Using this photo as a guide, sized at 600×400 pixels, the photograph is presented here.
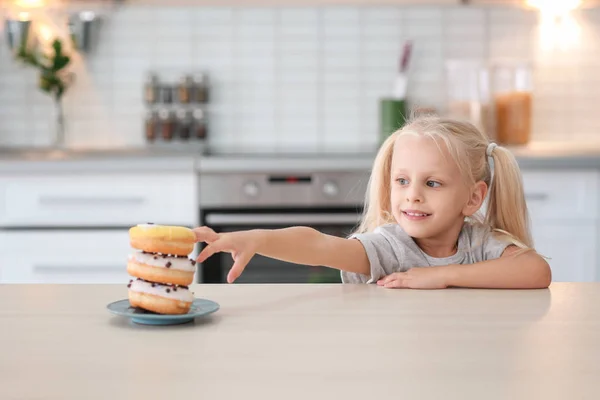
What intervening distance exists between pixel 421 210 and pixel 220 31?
2267 millimetres

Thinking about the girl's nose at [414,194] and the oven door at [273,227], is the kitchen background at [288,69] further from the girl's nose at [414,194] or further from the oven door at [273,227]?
the girl's nose at [414,194]

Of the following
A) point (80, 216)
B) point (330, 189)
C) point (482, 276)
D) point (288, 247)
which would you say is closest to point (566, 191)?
point (330, 189)

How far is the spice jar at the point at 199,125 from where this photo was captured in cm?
346

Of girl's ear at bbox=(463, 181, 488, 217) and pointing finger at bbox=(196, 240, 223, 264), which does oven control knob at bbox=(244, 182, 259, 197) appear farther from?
pointing finger at bbox=(196, 240, 223, 264)

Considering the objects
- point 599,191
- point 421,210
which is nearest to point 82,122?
point 599,191

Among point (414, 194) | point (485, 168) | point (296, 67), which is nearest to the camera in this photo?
point (414, 194)

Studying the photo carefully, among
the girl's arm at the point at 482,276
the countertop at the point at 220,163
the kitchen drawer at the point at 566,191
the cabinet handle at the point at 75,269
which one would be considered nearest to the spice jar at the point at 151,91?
the countertop at the point at 220,163

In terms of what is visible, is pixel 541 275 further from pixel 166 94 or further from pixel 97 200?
pixel 166 94

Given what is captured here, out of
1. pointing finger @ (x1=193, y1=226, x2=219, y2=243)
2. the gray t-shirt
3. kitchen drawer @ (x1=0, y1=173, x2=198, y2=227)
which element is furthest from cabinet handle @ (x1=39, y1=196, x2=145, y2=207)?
pointing finger @ (x1=193, y1=226, x2=219, y2=243)

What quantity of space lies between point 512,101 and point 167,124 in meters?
1.35

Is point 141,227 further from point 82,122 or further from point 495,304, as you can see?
point 82,122

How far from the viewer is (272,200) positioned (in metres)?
2.94

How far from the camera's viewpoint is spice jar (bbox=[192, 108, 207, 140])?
346 centimetres

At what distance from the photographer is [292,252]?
Result: 1.32m
